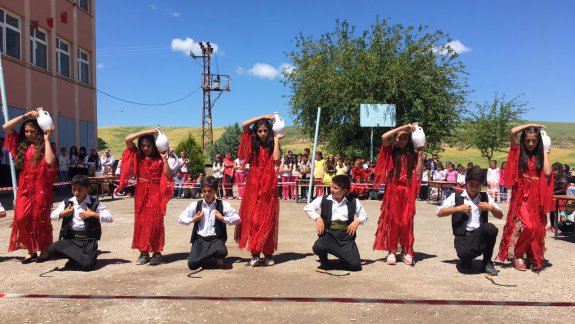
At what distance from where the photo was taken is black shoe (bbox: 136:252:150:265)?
18.6ft

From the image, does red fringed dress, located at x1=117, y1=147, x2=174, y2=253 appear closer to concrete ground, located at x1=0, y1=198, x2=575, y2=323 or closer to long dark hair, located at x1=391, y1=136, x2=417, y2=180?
concrete ground, located at x1=0, y1=198, x2=575, y2=323

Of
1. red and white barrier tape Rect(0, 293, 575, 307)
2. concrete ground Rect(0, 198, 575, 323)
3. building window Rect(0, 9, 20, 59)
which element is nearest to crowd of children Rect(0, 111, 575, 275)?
concrete ground Rect(0, 198, 575, 323)

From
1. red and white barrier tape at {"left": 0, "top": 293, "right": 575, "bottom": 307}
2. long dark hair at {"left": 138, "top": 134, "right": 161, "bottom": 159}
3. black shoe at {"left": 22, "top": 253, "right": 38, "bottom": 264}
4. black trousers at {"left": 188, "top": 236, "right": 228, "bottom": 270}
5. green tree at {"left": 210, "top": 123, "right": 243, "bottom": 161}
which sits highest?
green tree at {"left": 210, "top": 123, "right": 243, "bottom": 161}

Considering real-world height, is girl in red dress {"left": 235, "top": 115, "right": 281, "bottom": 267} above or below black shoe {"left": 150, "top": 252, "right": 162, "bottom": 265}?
above

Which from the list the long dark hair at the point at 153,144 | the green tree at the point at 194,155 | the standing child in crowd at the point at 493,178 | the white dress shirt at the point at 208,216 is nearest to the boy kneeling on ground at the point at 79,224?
the long dark hair at the point at 153,144

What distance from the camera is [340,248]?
17.7 feet

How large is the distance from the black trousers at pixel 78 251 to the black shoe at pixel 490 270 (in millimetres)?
4553

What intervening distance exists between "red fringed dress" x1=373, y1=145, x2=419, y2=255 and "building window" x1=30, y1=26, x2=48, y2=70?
51.4ft

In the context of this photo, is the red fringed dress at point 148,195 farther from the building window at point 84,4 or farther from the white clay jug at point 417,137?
the building window at point 84,4

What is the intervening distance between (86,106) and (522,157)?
19.6 meters

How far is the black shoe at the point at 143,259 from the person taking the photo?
223 inches

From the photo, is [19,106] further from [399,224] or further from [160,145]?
[399,224]

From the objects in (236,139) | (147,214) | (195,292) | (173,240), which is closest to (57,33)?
(173,240)

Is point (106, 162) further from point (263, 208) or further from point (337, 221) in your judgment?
point (337, 221)
